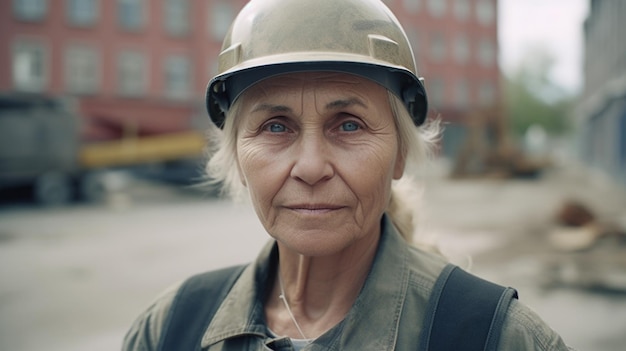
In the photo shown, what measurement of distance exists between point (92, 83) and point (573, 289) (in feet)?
91.3

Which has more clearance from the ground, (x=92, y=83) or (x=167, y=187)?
(x=92, y=83)

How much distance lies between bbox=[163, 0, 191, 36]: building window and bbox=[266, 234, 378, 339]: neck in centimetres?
3182

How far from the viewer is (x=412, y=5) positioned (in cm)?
4331

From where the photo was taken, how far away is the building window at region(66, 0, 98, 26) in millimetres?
28938

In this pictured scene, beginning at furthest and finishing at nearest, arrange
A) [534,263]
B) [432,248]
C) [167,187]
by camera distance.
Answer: [167,187]
[534,263]
[432,248]

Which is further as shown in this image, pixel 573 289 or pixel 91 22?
pixel 91 22

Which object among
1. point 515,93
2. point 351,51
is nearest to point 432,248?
point 351,51

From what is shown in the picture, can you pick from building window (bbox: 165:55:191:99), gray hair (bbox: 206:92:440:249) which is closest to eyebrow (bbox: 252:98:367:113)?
gray hair (bbox: 206:92:440:249)

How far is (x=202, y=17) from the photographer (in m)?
31.8

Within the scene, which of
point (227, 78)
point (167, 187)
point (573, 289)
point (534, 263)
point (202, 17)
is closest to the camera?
point (227, 78)

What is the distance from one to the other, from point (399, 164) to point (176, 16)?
31932 millimetres

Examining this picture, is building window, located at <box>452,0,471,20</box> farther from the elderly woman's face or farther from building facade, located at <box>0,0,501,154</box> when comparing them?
the elderly woman's face

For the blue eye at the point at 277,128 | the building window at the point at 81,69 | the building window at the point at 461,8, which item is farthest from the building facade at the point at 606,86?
the building window at the point at 81,69

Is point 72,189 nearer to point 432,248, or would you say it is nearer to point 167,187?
point 167,187
